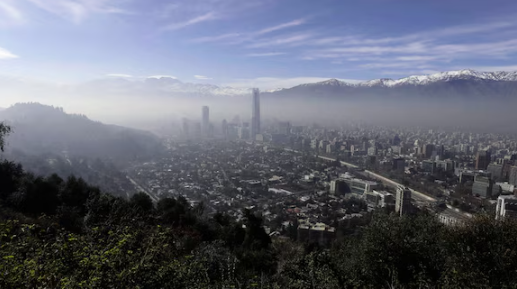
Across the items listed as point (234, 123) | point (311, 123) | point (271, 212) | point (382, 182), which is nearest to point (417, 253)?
point (271, 212)

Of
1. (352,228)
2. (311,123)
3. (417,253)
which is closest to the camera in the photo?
(417,253)

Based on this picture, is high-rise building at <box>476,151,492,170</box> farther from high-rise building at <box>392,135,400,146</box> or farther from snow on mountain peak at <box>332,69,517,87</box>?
snow on mountain peak at <box>332,69,517,87</box>

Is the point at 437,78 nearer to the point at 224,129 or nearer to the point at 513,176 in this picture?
the point at 224,129

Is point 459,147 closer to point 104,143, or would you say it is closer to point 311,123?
point 311,123

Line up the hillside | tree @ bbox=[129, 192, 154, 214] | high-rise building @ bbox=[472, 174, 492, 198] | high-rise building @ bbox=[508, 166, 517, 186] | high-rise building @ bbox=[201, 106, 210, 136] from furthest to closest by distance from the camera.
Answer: high-rise building @ bbox=[201, 106, 210, 136]
the hillside
high-rise building @ bbox=[508, 166, 517, 186]
high-rise building @ bbox=[472, 174, 492, 198]
tree @ bbox=[129, 192, 154, 214]

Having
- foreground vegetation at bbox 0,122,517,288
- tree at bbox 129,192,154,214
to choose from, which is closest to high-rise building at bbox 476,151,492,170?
foreground vegetation at bbox 0,122,517,288
